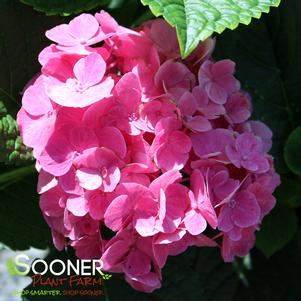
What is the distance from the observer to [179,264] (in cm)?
150

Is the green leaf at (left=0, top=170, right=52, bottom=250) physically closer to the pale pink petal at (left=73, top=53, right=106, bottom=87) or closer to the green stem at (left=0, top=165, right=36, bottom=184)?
the green stem at (left=0, top=165, right=36, bottom=184)

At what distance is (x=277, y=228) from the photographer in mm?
1656

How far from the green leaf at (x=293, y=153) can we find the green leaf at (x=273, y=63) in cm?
5

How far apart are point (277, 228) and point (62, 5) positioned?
0.78 metres

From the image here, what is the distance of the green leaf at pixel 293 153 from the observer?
58.6 inches

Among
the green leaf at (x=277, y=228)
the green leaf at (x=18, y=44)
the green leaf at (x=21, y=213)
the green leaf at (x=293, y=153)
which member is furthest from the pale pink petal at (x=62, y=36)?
the green leaf at (x=277, y=228)

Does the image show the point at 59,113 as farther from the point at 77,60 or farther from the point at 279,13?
the point at 279,13

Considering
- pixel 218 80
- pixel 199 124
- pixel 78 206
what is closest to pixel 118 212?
pixel 78 206

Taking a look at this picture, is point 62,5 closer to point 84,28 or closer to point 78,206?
point 84,28

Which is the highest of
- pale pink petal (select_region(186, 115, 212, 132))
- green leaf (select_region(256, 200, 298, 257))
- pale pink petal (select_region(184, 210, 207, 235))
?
pale pink petal (select_region(186, 115, 212, 132))

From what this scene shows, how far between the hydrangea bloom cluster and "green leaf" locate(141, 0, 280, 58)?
9 centimetres

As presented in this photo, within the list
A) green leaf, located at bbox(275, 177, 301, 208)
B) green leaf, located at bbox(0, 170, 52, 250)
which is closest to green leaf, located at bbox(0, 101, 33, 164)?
green leaf, located at bbox(0, 170, 52, 250)

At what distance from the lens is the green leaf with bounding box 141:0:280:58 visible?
1.03 m

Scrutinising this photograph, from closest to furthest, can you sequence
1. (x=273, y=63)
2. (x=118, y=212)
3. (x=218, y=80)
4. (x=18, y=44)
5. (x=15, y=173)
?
1. (x=118, y=212)
2. (x=218, y=80)
3. (x=18, y=44)
4. (x=15, y=173)
5. (x=273, y=63)
